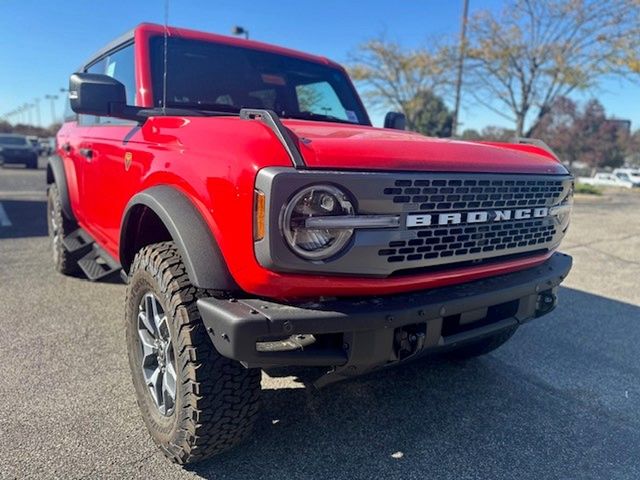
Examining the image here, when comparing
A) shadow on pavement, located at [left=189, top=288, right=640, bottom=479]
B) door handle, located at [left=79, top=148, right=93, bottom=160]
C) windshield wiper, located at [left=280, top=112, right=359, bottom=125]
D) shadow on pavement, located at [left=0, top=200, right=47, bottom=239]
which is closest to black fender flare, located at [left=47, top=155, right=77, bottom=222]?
door handle, located at [left=79, top=148, right=93, bottom=160]

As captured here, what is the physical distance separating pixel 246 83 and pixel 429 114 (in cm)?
2141

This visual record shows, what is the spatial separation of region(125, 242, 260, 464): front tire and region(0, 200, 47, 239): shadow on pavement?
5.74 meters

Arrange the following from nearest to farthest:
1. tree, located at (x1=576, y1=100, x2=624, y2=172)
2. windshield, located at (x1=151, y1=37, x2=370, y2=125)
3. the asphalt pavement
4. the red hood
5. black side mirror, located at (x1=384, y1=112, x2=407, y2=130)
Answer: the red hood
the asphalt pavement
windshield, located at (x1=151, y1=37, x2=370, y2=125)
black side mirror, located at (x1=384, y1=112, x2=407, y2=130)
tree, located at (x1=576, y1=100, x2=624, y2=172)

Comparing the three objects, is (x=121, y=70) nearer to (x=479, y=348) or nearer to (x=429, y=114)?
(x=479, y=348)

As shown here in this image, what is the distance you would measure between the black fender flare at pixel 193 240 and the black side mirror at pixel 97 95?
0.63 m

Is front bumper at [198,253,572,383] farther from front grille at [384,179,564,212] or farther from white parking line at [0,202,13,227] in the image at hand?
white parking line at [0,202,13,227]

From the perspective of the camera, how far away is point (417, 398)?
9.18 ft

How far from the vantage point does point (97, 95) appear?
2449 mm

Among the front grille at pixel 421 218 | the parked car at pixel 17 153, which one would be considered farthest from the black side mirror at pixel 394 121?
the parked car at pixel 17 153

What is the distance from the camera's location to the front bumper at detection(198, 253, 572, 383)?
1.67 metres

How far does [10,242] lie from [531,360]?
20.8ft

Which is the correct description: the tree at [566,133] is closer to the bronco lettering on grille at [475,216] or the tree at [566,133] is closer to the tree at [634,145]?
the tree at [634,145]

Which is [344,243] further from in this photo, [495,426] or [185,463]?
[495,426]

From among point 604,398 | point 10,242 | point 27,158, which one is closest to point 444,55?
point 10,242
